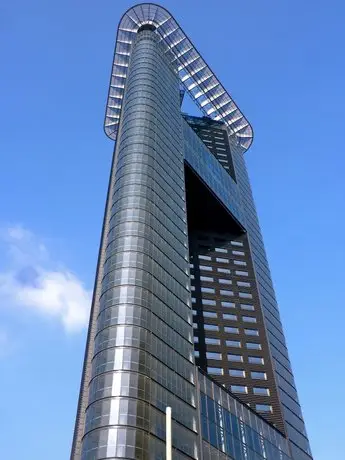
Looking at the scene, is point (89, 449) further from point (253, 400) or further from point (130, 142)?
point (130, 142)

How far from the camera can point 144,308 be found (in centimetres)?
6738

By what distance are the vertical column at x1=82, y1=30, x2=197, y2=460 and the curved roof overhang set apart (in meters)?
45.2

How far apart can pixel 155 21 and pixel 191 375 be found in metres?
112

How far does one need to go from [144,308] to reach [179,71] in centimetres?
10577

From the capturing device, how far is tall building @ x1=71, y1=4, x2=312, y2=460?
58562mm

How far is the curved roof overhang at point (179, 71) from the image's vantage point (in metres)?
147

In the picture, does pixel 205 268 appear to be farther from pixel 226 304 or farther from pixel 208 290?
pixel 226 304

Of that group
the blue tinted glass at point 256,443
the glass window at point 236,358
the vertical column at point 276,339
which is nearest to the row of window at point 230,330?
the vertical column at point 276,339

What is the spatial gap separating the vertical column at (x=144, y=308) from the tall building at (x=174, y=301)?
0.18 metres

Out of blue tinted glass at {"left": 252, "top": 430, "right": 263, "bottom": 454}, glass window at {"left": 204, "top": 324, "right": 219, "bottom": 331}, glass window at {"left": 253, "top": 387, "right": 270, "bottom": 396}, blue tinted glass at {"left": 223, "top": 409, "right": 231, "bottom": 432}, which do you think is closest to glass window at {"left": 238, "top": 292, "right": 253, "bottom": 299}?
glass window at {"left": 204, "top": 324, "right": 219, "bottom": 331}

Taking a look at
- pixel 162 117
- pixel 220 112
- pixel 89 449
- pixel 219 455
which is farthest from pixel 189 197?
pixel 89 449

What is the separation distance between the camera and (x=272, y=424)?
7956 centimetres

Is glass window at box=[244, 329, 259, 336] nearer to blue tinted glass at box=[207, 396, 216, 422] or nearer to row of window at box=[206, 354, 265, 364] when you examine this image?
row of window at box=[206, 354, 265, 364]

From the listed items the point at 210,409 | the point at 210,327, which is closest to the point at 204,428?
the point at 210,409
